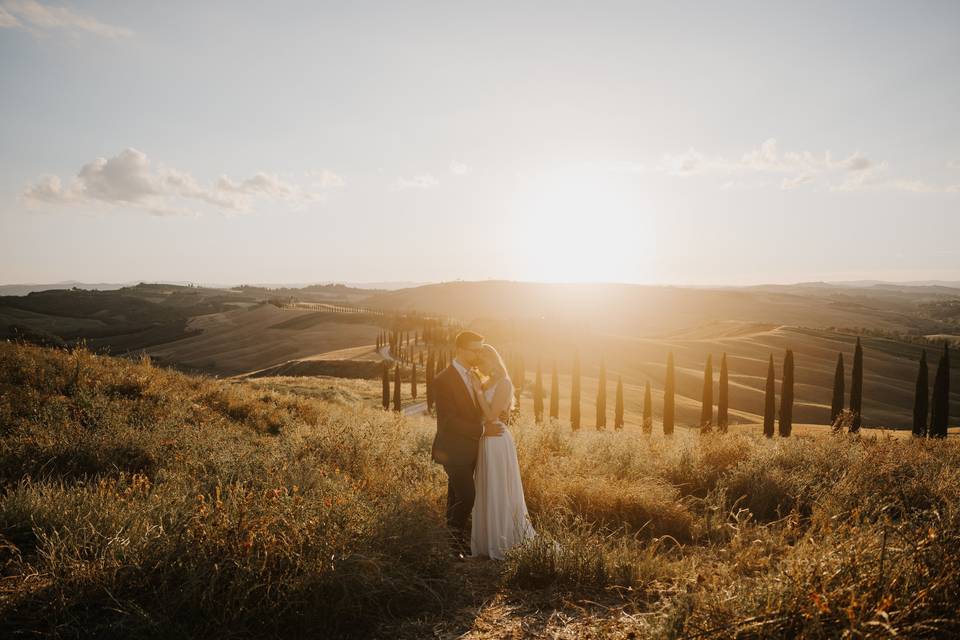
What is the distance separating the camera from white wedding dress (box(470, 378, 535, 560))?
573cm

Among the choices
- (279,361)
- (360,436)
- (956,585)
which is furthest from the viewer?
(279,361)

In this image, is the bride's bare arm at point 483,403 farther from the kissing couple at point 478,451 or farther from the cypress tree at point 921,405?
the cypress tree at point 921,405

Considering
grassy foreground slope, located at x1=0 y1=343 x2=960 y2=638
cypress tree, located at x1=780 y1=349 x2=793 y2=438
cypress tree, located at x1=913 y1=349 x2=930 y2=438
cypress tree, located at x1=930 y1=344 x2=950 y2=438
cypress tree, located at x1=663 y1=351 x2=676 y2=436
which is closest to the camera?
grassy foreground slope, located at x1=0 y1=343 x2=960 y2=638

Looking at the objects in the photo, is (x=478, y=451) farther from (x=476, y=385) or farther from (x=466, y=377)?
(x=466, y=377)

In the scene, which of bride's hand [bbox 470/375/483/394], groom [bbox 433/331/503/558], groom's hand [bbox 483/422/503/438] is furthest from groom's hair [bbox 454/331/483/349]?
groom's hand [bbox 483/422/503/438]

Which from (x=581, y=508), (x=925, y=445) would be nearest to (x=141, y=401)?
(x=581, y=508)

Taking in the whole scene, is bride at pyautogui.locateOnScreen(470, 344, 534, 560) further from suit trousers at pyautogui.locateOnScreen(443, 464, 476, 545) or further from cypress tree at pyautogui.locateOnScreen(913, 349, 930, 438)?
cypress tree at pyautogui.locateOnScreen(913, 349, 930, 438)

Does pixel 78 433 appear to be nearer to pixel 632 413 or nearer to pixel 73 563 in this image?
pixel 73 563

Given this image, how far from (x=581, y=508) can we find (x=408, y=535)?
9.87 feet

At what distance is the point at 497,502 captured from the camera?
581 centimetres

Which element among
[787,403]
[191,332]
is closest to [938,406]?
[787,403]

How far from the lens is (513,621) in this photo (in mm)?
4027

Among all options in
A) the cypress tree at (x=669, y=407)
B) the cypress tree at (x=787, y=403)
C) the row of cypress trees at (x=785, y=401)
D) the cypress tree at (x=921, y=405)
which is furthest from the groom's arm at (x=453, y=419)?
the cypress tree at (x=921, y=405)

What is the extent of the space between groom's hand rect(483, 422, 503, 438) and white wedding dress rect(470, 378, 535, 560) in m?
0.04
